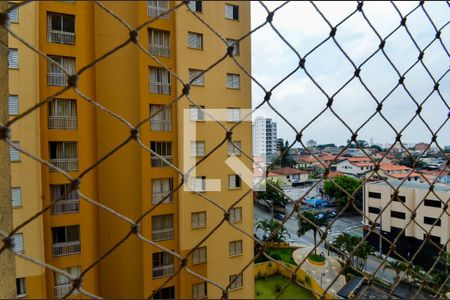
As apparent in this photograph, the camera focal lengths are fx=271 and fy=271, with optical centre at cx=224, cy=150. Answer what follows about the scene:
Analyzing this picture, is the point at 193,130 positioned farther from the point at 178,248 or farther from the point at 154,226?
the point at 178,248

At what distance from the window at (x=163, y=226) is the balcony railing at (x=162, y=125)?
1.97 ft

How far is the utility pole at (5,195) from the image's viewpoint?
26 cm

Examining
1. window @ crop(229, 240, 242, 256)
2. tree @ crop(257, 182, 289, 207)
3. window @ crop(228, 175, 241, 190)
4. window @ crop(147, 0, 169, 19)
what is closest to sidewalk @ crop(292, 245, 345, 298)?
tree @ crop(257, 182, 289, 207)

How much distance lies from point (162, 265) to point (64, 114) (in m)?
1.21

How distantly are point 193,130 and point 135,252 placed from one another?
99cm

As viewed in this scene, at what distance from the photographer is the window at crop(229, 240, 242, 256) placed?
1.50 m

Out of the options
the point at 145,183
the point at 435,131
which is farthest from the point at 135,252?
the point at 435,131

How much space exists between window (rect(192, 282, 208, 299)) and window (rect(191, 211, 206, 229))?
A: 47 centimetres

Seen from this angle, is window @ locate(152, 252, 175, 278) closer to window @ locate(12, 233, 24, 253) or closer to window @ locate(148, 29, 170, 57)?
window @ locate(12, 233, 24, 253)

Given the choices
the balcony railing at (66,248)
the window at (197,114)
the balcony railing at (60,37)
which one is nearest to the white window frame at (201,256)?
the balcony railing at (66,248)

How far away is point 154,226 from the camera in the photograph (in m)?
1.85

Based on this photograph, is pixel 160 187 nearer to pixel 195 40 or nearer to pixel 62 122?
pixel 62 122

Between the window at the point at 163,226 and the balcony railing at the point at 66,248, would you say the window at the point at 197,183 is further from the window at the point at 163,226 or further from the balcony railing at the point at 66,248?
the balcony railing at the point at 66,248

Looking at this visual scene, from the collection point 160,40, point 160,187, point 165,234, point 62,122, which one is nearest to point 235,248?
point 165,234
